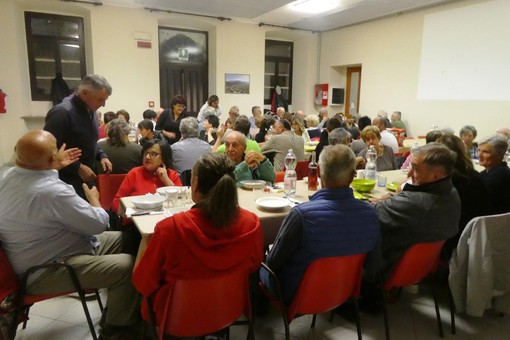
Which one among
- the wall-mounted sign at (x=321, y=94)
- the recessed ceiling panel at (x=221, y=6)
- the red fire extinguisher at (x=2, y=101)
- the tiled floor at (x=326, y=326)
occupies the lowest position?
the tiled floor at (x=326, y=326)

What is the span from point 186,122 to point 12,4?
5734 millimetres

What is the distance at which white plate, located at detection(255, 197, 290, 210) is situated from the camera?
2281mm

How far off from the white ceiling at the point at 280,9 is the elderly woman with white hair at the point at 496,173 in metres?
5.67

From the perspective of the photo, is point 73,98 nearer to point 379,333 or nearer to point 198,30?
point 379,333

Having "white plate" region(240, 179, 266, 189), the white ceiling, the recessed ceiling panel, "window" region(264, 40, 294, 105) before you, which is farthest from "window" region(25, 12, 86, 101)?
"white plate" region(240, 179, 266, 189)

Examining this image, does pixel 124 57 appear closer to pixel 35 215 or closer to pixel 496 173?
pixel 35 215

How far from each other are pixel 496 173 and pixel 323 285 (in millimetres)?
1842

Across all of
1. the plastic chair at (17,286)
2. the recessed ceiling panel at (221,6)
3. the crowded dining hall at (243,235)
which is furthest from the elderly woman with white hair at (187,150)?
the recessed ceiling panel at (221,6)

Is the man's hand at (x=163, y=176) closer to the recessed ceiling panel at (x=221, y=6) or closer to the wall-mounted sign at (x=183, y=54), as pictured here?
the recessed ceiling panel at (x=221, y=6)

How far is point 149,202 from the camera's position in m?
2.25

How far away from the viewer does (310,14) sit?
8711 mm

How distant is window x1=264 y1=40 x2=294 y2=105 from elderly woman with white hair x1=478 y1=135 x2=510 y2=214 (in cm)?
837

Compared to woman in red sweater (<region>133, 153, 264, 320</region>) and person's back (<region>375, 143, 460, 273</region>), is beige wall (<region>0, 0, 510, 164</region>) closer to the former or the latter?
person's back (<region>375, 143, 460, 273</region>)

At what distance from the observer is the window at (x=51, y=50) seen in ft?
25.1
